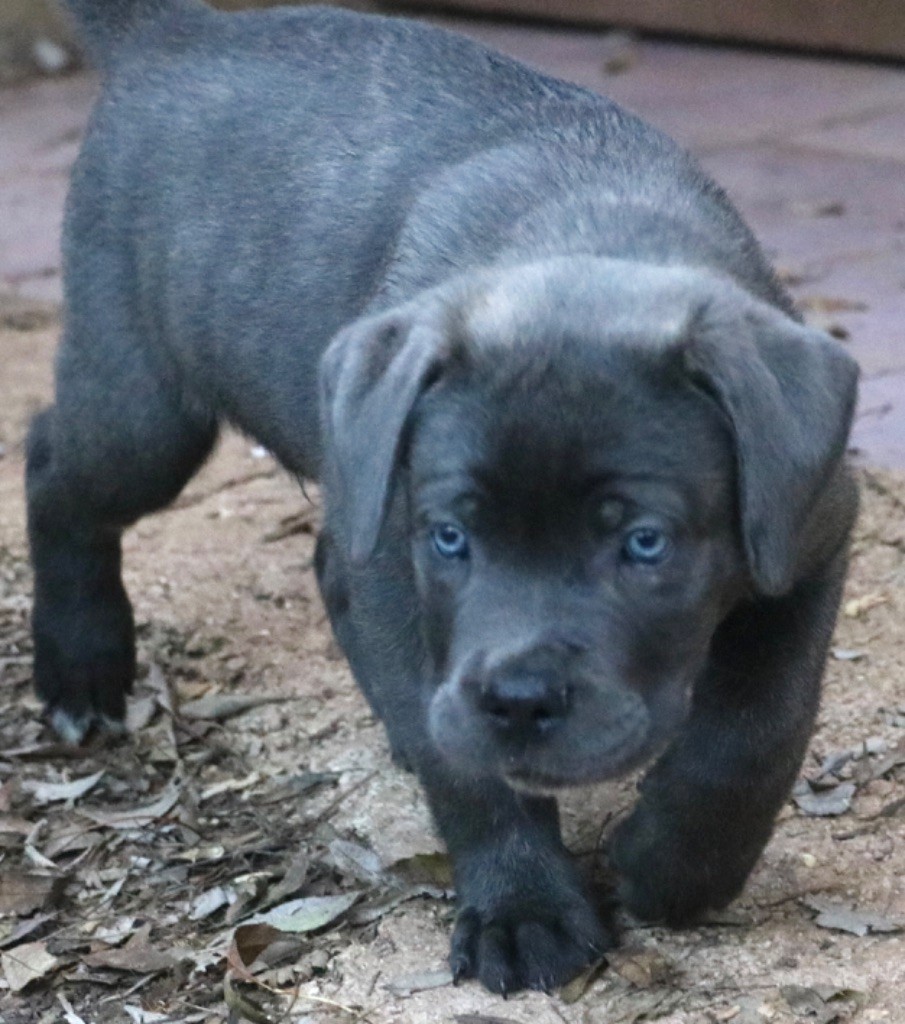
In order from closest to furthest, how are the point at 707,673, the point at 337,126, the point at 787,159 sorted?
the point at 707,673, the point at 337,126, the point at 787,159

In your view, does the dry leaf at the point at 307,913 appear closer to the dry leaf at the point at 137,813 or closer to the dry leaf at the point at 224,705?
the dry leaf at the point at 137,813

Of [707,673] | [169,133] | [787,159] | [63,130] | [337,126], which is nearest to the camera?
[707,673]

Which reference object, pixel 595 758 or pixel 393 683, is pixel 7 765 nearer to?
pixel 393 683

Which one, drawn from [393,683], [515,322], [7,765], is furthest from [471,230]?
[7,765]

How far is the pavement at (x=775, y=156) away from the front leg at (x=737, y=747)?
2.46m

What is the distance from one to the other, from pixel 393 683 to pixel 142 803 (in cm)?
130

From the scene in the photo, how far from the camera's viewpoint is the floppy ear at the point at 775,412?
11.4ft

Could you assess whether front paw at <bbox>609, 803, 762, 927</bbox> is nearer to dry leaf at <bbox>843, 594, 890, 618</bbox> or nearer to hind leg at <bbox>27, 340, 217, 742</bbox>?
dry leaf at <bbox>843, 594, 890, 618</bbox>

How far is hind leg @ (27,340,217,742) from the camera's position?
17.5ft

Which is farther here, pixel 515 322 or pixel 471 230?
pixel 471 230

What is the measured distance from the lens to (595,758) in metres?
3.54

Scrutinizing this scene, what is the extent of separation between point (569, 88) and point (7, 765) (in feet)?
7.64

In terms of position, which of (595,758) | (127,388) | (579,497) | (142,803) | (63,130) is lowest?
(63,130)

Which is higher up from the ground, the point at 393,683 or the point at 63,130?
the point at 393,683
